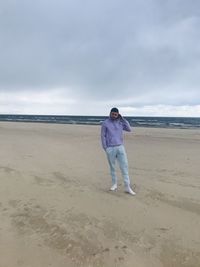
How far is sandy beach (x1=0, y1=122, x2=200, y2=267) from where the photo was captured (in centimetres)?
467

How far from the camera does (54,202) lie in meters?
6.82

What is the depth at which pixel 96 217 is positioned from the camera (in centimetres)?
599

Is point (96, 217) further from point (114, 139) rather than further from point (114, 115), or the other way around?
point (114, 115)

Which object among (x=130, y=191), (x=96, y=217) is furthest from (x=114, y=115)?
(x=96, y=217)

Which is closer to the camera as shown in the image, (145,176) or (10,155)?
(145,176)

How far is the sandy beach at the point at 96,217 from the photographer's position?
4672 millimetres

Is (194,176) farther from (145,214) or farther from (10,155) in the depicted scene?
(10,155)

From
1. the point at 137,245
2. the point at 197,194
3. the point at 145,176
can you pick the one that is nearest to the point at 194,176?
the point at 145,176

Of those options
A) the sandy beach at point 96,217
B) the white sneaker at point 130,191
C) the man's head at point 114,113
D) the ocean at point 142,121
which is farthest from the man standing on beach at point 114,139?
the ocean at point 142,121

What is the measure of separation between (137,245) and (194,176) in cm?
459

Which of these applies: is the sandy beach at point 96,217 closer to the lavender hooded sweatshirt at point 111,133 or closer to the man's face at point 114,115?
the lavender hooded sweatshirt at point 111,133

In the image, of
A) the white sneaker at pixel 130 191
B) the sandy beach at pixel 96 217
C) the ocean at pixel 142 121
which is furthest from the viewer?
the ocean at pixel 142 121

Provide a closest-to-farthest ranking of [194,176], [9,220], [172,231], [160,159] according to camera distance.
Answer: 1. [172,231]
2. [9,220]
3. [194,176]
4. [160,159]

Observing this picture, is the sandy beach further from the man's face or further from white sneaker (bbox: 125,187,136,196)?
the man's face
